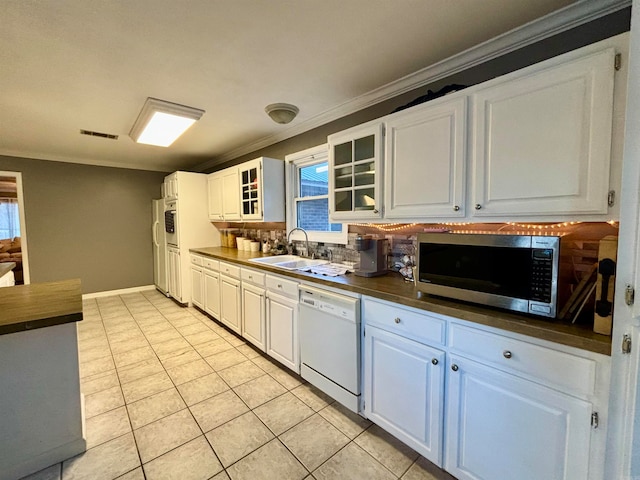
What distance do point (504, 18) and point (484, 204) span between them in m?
1.00

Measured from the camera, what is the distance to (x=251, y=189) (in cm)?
350

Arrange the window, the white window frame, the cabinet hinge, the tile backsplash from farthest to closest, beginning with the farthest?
the window, the white window frame, the tile backsplash, the cabinet hinge

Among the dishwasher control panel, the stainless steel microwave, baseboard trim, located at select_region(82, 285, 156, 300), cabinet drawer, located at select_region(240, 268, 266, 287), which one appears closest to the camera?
the stainless steel microwave

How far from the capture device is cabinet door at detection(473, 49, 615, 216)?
3.67 feet

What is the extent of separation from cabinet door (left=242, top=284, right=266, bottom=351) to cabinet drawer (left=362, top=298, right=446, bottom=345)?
4.10 ft

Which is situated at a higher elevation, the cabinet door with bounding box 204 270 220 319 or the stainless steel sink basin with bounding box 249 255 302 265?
the stainless steel sink basin with bounding box 249 255 302 265

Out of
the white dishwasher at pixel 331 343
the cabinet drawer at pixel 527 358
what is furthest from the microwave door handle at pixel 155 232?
the cabinet drawer at pixel 527 358

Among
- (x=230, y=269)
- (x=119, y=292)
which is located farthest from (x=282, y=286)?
(x=119, y=292)

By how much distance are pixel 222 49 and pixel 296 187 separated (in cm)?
176

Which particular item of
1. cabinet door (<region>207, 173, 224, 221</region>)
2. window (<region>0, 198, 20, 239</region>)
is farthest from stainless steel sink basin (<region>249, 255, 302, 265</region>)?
window (<region>0, 198, 20, 239</region>)

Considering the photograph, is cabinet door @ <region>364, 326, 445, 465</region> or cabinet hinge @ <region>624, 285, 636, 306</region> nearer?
cabinet hinge @ <region>624, 285, 636, 306</region>

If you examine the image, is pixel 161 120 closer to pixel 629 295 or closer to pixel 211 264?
pixel 211 264

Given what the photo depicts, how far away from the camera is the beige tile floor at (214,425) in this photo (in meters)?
1.55

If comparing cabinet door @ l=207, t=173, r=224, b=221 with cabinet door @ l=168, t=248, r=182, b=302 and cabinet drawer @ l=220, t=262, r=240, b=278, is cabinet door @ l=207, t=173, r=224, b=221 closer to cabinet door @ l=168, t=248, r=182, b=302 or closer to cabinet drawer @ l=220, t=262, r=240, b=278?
cabinet door @ l=168, t=248, r=182, b=302
